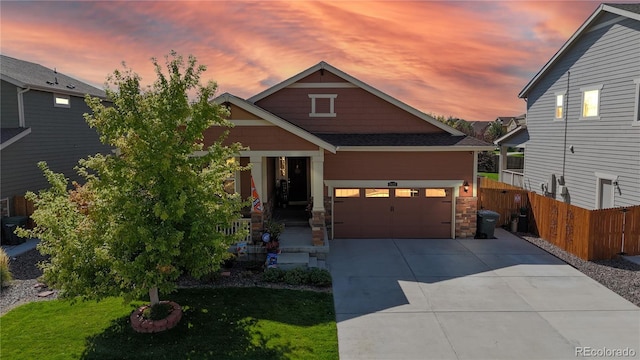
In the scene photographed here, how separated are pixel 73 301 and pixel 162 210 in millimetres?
2670

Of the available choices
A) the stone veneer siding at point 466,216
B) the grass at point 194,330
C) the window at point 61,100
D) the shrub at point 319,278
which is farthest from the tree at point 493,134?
the grass at point 194,330

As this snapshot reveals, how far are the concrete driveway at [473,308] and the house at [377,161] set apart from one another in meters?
1.96

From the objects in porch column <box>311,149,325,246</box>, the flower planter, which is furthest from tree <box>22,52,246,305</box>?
porch column <box>311,149,325,246</box>

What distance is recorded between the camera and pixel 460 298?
10.1m

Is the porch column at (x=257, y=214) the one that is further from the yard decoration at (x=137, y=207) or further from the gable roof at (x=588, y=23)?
the gable roof at (x=588, y=23)

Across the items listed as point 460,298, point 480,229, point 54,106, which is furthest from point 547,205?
point 54,106

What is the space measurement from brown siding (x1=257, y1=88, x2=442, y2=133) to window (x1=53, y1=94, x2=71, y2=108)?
9.32 m

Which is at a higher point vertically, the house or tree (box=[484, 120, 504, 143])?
tree (box=[484, 120, 504, 143])

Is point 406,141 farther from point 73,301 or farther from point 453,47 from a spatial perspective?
point 73,301

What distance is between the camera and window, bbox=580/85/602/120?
55.3ft

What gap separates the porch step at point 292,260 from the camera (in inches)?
469

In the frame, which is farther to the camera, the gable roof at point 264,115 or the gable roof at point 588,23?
the gable roof at point 588,23

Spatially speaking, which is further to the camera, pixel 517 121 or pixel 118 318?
pixel 517 121

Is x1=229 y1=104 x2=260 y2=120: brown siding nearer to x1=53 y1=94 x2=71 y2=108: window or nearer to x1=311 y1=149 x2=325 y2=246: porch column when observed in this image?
x1=311 y1=149 x2=325 y2=246: porch column
